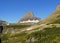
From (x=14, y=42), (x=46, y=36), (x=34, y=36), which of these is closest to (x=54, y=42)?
(x=46, y=36)

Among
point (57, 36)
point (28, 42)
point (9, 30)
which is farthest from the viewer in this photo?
point (9, 30)

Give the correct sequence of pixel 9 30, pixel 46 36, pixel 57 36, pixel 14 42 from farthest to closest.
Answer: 1. pixel 9 30
2. pixel 14 42
3. pixel 46 36
4. pixel 57 36

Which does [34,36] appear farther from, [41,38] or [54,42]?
[54,42]

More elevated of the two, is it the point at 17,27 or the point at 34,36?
the point at 17,27

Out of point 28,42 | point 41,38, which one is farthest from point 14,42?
point 41,38

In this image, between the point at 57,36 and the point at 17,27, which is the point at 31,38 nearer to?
the point at 57,36

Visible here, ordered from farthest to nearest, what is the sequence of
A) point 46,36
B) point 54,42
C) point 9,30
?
1. point 9,30
2. point 46,36
3. point 54,42

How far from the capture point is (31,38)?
211ft

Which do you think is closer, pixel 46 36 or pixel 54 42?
pixel 54 42

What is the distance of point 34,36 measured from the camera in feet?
209

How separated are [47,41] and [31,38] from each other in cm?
1074

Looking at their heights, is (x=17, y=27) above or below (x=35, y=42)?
above

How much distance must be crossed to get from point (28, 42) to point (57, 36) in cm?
1119

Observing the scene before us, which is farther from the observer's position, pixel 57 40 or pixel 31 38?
pixel 31 38
